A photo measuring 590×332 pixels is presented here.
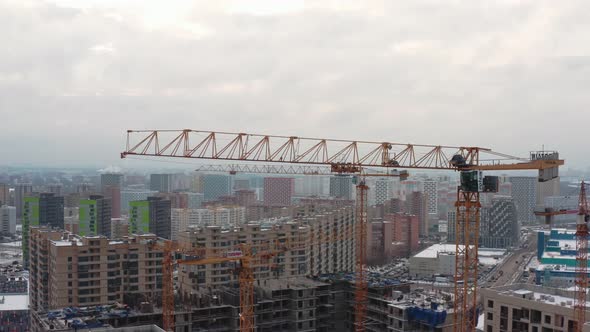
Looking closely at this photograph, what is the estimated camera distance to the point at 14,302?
1463 cm

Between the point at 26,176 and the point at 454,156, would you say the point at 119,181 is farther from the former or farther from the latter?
the point at 454,156

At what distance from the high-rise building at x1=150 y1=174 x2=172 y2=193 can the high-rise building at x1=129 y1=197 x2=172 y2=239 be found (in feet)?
73.1

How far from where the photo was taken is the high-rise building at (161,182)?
4759 cm

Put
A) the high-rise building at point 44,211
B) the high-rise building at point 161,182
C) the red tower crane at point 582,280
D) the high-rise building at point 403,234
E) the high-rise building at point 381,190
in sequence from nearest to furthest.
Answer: the red tower crane at point 582,280 → the high-rise building at point 44,211 → the high-rise building at point 403,234 → the high-rise building at point 381,190 → the high-rise building at point 161,182

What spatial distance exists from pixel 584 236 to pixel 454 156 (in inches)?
97.3

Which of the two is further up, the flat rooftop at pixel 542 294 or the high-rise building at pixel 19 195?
the flat rooftop at pixel 542 294

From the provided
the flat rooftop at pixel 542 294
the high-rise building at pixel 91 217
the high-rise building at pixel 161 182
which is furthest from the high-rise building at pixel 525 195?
the flat rooftop at pixel 542 294

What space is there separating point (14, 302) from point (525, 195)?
31.4 metres

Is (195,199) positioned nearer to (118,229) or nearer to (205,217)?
(205,217)

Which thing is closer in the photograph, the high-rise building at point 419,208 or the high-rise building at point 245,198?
the high-rise building at point 419,208

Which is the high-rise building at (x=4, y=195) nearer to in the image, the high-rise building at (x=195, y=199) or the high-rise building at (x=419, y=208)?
the high-rise building at (x=195, y=199)

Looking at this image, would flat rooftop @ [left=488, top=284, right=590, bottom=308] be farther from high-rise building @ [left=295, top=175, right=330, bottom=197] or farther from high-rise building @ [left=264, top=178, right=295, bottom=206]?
high-rise building @ [left=295, top=175, right=330, bottom=197]

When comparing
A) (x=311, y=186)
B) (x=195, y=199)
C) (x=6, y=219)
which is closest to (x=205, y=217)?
(x=6, y=219)

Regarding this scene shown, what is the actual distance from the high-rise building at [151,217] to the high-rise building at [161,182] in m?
22.3
